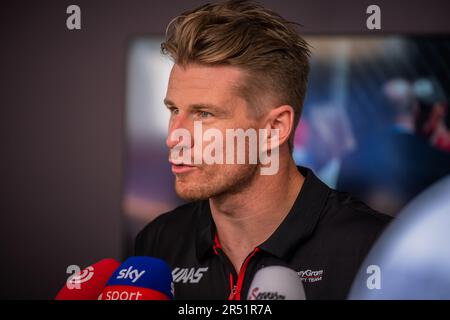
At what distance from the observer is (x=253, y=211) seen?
47.1 inches

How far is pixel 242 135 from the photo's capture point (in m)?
1.17

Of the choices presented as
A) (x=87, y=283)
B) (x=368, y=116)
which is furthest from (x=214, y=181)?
(x=368, y=116)

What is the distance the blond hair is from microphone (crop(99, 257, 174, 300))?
438mm

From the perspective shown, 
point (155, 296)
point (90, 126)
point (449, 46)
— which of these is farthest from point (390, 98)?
point (155, 296)

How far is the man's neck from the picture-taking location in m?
1.19

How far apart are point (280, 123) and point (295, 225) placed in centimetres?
21

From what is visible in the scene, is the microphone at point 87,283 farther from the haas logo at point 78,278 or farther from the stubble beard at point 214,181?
the stubble beard at point 214,181

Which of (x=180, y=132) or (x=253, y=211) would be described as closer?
(x=180, y=132)

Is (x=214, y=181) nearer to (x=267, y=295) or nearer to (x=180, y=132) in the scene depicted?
(x=180, y=132)

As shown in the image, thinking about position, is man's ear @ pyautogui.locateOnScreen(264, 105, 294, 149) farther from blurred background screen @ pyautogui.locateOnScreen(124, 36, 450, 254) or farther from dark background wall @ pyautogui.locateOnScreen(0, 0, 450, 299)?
dark background wall @ pyautogui.locateOnScreen(0, 0, 450, 299)

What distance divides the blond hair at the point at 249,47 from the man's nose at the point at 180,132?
0.12 metres

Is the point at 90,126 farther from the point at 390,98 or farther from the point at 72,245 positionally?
the point at 390,98

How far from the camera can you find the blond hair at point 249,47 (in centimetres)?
115

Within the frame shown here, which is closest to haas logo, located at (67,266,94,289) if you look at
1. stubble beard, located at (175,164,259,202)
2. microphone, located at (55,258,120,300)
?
microphone, located at (55,258,120,300)
